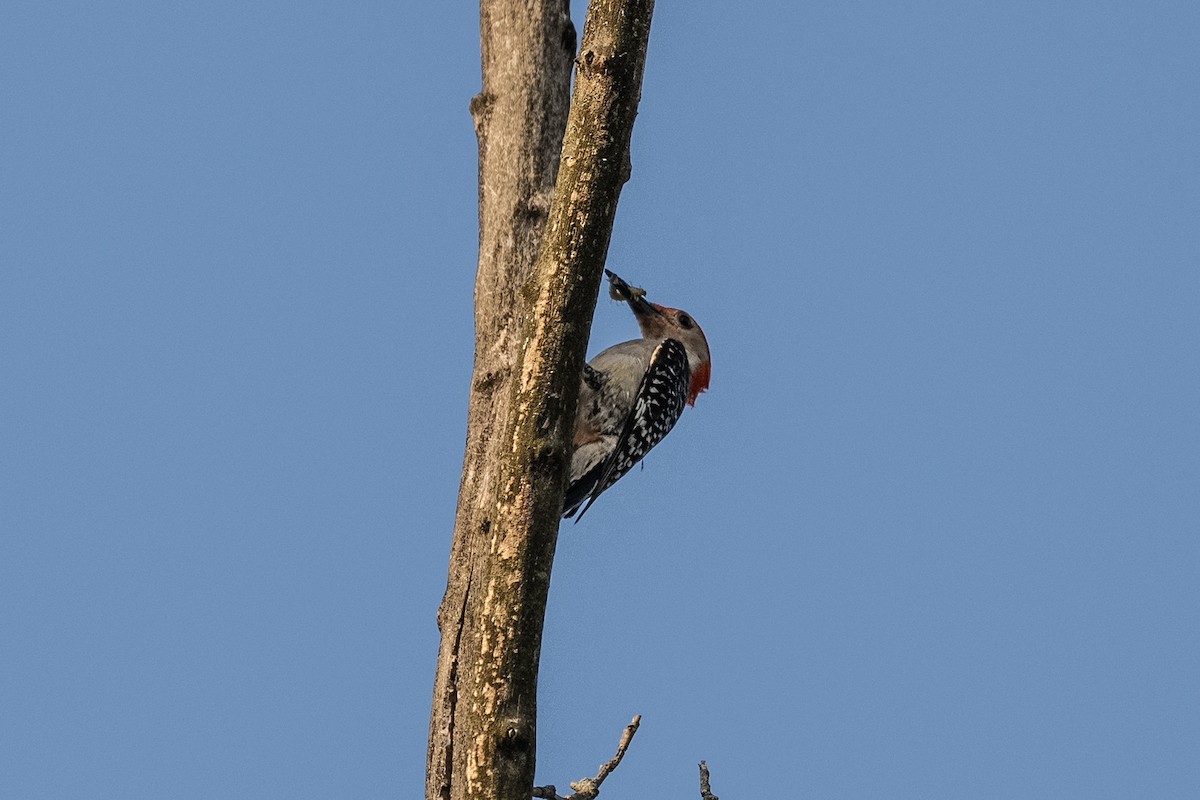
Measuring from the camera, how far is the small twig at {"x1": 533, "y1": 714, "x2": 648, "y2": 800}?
4270 mm

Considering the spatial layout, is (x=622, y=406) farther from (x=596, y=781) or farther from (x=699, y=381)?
(x=596, y=781)

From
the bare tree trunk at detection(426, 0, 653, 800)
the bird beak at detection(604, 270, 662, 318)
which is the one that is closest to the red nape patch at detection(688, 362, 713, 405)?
the bird beak at detection(604, 270, 662, 318)

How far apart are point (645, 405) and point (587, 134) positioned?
445 cm

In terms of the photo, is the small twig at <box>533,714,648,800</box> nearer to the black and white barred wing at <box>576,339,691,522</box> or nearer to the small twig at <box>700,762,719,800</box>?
the small twig at <box>700,762,719,800</box>

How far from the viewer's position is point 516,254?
5809 millimetres

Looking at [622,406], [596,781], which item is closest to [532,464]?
[596,781]

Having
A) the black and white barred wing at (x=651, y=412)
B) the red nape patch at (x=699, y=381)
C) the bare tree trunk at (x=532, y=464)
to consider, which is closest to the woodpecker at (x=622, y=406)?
the black and white barred wing at (x=651, y=412)

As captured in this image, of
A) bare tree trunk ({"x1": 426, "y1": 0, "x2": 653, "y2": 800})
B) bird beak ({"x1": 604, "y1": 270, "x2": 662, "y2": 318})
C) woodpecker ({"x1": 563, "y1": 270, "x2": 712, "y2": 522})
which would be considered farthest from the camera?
bird beak ({"x1": 604, "y1": 270, "x2": 662, "y2": 318})

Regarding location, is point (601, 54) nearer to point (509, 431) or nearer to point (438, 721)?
point (509, 431)

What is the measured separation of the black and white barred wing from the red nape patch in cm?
98

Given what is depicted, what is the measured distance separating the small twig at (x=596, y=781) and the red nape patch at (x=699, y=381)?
590 cm

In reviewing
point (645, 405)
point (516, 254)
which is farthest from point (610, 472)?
point (516, 254)

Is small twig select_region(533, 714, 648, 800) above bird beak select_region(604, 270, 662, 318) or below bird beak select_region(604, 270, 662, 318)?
below

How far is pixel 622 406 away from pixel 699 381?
1911 millimetres
